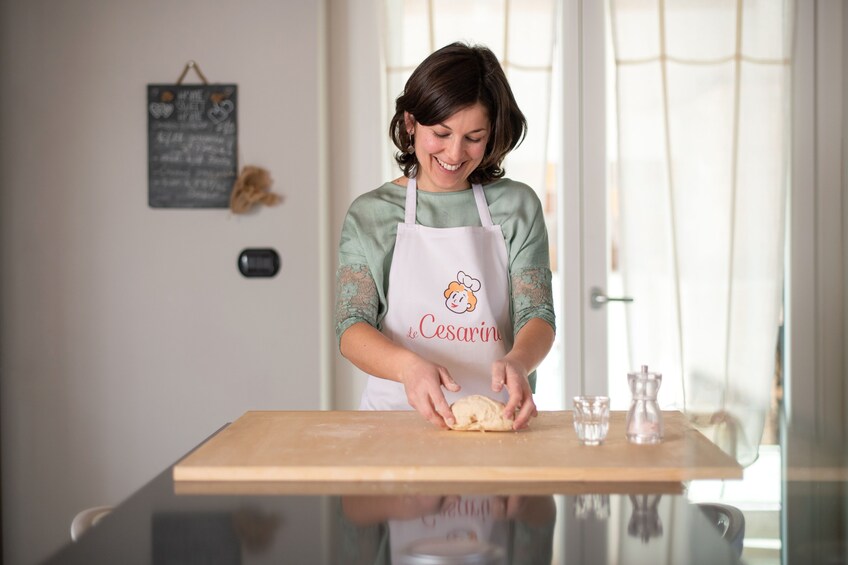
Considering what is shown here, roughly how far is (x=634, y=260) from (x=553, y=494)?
76.3 inches

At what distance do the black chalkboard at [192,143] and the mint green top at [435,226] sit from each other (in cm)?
109

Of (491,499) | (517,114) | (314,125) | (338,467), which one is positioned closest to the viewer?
(491,499)

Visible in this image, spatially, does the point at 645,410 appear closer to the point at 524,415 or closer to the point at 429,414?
the point at 524,415

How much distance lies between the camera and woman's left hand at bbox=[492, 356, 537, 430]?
1.40 metres

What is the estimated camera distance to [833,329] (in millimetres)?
2941

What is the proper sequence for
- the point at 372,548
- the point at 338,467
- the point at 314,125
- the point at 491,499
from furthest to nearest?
the point at 314,125 < the point at 338,467 < the point at 491,499 < the point at 372,548

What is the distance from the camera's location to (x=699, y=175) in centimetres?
293

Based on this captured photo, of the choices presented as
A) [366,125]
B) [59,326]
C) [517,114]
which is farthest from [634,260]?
[59,326]

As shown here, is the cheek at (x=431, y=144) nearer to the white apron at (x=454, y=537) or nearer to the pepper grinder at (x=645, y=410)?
the pepper grinder at (x=645, y=410)

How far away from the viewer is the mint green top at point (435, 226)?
1.79 meters

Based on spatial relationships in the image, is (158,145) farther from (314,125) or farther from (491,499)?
(491,499)

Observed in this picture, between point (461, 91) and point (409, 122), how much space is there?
0.60 ft

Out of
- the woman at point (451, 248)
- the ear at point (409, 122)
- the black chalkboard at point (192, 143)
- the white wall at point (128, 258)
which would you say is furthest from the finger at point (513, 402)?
the black chalkboard at point (192, 143)

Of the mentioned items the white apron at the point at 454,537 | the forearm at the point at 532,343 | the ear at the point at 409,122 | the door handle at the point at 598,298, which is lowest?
the white apron at the point at 454,537
